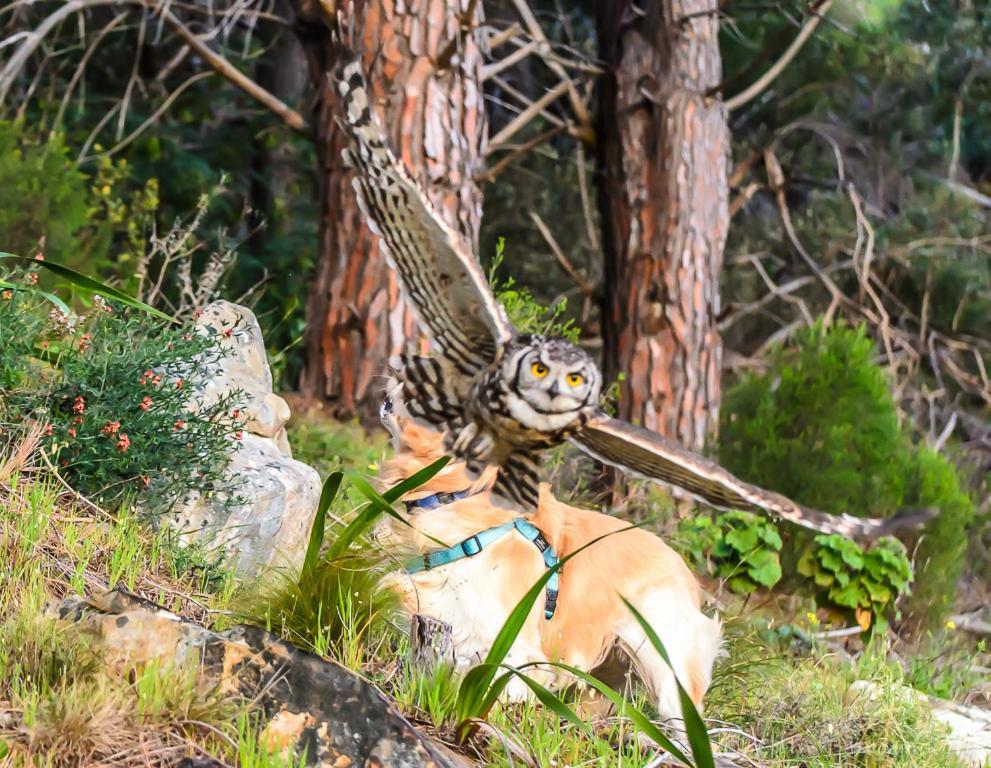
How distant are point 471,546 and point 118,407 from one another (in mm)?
1868

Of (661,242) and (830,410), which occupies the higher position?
(661,242)

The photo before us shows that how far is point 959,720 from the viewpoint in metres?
5.98

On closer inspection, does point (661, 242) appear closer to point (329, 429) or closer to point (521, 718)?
point (329, 429)

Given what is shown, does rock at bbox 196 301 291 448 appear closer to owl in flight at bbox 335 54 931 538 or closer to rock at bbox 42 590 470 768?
owl in flight at bbox 335 54 931 538

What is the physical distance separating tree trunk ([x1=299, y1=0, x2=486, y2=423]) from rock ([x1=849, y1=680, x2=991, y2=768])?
3.60 metres

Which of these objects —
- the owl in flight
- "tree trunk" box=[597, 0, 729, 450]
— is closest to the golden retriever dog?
the owl in flight

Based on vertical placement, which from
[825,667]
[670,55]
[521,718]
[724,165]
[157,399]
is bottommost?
[825,667]

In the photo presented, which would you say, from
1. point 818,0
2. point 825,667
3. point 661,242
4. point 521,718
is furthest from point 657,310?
point 521,718

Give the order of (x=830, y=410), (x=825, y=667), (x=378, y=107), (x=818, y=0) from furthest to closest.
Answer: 1. (x=818, y=0)
2. (x=830, y=410)
3. (x=378, y=107)
4. (x=825, y=667)

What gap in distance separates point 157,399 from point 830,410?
5.15 m

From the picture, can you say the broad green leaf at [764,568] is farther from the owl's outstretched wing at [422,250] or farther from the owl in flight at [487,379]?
the owl's outstretched wing at [422,250]

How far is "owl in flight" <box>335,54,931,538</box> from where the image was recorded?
3797 mm

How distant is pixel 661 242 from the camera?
1017 centimetres

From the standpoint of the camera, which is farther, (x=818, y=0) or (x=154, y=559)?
(x=818, y=0)
